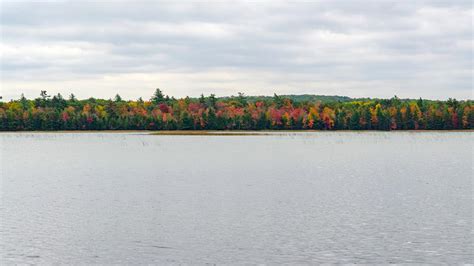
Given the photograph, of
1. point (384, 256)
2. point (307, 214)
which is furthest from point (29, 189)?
point (384, 256)

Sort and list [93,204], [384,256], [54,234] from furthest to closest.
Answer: [93,204] → [54,234] → [384,256]

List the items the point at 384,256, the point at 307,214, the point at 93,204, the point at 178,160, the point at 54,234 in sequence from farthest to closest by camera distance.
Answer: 1. the point at 178,160
2. the point at 93,204
3. the point at 307,214
4. the point at 54,234
5. the point at 384,256

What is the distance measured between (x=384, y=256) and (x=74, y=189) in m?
25.6

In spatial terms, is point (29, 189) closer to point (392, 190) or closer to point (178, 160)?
point (392, 190)

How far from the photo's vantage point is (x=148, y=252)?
78.2 ft

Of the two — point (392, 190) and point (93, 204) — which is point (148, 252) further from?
point (392, 190)

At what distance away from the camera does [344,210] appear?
32.9 metres

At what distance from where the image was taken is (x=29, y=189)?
42.8 meters

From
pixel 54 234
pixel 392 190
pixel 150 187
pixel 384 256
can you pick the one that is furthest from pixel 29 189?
pixel 384 256

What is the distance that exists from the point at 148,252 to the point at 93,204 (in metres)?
12.9

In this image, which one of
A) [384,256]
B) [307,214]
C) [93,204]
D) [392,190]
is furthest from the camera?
[392,190]

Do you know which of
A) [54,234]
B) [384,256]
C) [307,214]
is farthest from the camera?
[307,214]

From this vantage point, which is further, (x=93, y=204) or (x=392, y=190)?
(x=392, y=190)

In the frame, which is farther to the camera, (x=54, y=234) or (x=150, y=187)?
(x=150, y=187)
